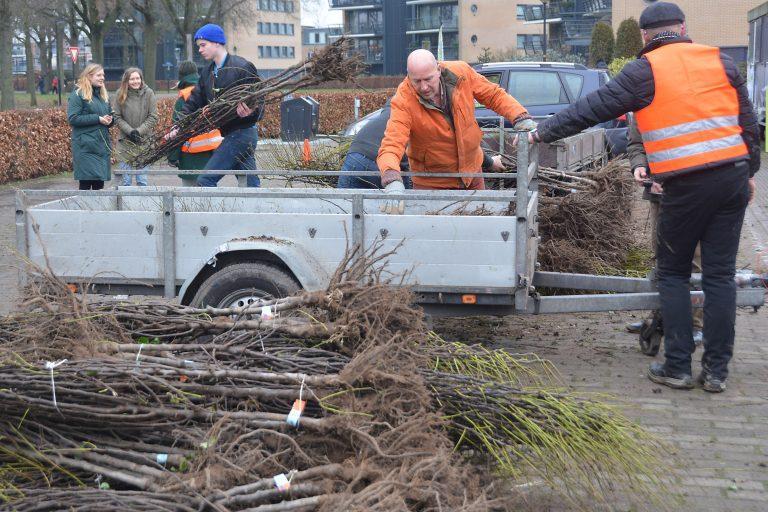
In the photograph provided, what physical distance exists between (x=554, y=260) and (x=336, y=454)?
4.18 m

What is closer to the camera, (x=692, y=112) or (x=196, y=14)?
(x=692, y=112)

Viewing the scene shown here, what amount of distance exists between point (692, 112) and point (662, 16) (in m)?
0.64

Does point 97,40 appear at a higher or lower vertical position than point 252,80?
higher

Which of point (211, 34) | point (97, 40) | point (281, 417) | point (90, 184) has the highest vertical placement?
point (97, 40)

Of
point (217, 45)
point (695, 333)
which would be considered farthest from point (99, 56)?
point (695, 333)

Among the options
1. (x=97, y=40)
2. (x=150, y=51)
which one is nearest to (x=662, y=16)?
(x=150, y=51)

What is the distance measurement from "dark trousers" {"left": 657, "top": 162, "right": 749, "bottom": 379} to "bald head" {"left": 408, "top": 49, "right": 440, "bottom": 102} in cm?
165

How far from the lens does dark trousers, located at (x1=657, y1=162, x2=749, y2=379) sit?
5531 mm

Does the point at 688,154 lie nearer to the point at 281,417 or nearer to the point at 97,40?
the point at 281,417

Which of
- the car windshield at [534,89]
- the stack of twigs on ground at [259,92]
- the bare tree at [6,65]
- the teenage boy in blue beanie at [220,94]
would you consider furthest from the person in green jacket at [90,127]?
the bare tree at [6,65]

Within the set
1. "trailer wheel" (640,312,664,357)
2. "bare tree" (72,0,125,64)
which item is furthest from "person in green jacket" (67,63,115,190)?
"bare tree" (72,0,125,64)

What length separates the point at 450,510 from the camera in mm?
3174

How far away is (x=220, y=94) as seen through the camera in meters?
8.01

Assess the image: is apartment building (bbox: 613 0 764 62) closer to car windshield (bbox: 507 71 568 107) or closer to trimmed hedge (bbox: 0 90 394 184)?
trimmed hedge (bbox: 0 90 394 184)
